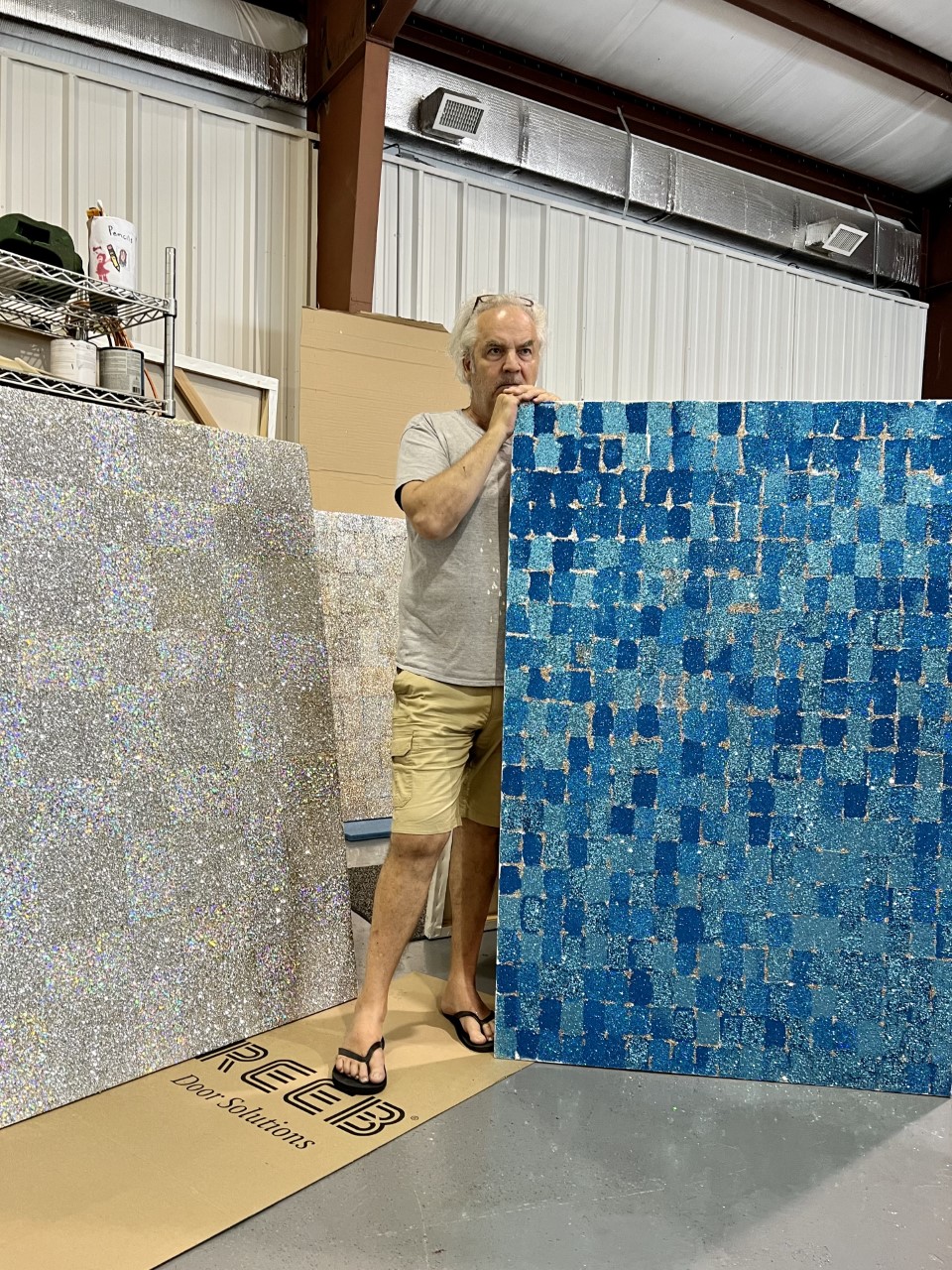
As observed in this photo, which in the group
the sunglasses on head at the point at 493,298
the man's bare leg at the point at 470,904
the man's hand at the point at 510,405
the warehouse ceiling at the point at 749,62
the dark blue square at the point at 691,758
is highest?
the warehouse ceiling at the point at 749,62

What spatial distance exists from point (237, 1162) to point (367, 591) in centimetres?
181

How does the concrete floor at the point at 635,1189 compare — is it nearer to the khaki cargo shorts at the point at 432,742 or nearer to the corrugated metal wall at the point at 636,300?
the khaki cargo shorts at the point at 432,742

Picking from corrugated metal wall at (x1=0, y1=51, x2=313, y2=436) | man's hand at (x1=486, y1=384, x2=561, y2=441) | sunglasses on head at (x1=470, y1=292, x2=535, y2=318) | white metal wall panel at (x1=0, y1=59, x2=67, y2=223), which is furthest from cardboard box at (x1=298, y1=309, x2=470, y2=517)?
man's hand at (x1=486, y1=384, x2=561, y2=441)

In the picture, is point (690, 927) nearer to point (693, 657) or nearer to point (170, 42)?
point (693, 657)

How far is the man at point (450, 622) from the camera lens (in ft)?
5.92

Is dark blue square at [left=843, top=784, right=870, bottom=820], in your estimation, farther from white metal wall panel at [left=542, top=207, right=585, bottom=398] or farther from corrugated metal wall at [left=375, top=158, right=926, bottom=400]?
white metal wall panel at [left=542, top=207, right=585, bottom=398]

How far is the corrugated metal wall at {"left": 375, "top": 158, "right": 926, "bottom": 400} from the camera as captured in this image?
15.2 feet

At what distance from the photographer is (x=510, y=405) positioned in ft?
6.08

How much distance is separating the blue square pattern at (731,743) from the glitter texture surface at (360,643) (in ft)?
3.71

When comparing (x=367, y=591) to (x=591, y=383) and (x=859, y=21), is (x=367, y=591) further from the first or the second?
(x=859, y=21)

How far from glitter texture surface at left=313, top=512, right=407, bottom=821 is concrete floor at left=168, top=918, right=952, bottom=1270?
1282mm

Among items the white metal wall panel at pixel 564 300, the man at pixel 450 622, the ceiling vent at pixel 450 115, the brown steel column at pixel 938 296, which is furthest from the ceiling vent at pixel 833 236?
the man at pixel 450 622

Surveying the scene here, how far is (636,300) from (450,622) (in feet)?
12.9

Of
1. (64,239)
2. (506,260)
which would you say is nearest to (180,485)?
(64,239)
